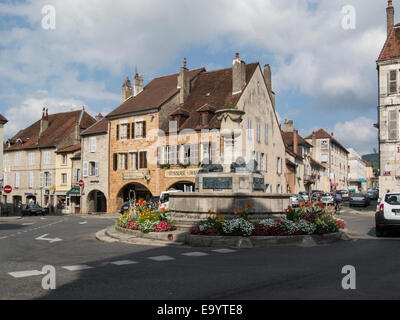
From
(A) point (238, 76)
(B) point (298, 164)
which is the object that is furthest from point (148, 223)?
(B) point (298, 164)

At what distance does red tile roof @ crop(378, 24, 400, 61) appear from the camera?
31.4 meters

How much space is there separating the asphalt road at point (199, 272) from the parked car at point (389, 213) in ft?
5.15

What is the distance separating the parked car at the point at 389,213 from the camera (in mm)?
12205

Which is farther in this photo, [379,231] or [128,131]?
[128,131]

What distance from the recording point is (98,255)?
30.7 feet

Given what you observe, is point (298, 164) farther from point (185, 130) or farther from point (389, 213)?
point (389, 213)

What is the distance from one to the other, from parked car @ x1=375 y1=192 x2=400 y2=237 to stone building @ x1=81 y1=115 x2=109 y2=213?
91.2ft

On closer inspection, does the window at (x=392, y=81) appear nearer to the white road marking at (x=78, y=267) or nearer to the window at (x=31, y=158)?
the white road marking at (x=78, y=267)

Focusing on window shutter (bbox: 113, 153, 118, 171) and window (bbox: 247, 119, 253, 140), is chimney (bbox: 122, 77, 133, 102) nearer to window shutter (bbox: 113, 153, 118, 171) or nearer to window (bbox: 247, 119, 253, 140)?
window shutter (bbox: 113, 153, 118, 171)

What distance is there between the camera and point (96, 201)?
130 feet

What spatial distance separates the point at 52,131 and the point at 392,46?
34499mm

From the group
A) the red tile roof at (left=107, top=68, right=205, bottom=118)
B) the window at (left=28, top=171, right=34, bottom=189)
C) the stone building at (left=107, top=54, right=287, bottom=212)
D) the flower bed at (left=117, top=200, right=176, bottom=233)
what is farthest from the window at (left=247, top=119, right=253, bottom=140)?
the window at (left=28, top=171, right=34, bottom=189)

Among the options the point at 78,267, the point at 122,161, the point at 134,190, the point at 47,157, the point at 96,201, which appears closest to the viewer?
the point at 78,267

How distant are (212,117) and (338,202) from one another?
11.3 m
